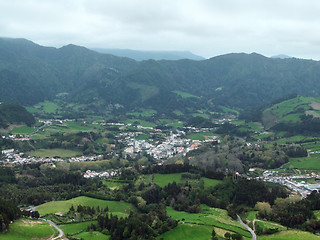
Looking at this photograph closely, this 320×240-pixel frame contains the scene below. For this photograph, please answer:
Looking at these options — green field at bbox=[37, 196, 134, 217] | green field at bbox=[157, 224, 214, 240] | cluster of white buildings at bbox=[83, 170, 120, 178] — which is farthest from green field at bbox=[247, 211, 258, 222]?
cluster of white buildings at bbox=[83, 170, 120, 178]

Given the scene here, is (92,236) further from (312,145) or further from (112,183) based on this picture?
(312,145)

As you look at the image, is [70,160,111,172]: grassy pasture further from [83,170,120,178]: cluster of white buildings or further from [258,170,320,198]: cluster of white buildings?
[258,170,320,198]: cluster of white buildings

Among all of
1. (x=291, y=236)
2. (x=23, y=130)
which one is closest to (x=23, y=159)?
(x=23, y=130)

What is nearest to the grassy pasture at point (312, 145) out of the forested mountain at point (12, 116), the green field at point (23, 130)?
the green field at point (23, 130)

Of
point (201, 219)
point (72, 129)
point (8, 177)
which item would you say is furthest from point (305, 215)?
point (72, 129)

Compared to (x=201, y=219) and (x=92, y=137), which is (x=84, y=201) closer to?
(x=201, y=219)

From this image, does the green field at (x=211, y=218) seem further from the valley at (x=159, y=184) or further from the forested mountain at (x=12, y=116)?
the forested mountain at (x=12, y=116)
